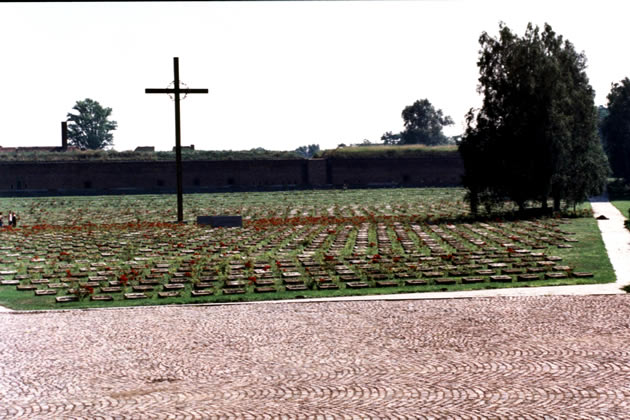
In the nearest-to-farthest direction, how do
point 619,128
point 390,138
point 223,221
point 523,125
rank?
point 223,221 < point 523,125 < point 619,128 < point 390,138

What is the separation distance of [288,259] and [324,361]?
8.30 meters

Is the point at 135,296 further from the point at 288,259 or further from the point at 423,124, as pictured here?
the point at 423,124

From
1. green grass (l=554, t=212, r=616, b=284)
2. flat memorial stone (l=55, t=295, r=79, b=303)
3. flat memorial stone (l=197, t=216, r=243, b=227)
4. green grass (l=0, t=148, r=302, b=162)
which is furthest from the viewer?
green grass (l=0, t=148, r=302, b=162)

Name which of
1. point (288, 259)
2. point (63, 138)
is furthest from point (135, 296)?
point (63, 138)

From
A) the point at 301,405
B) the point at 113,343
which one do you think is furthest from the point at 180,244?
the point at 301,405

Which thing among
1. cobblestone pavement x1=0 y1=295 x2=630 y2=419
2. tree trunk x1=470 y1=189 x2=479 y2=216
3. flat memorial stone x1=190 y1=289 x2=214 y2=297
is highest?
tree trunk x1=470 y1=189 x2=479 y2=216

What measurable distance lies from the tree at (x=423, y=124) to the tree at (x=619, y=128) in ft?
185

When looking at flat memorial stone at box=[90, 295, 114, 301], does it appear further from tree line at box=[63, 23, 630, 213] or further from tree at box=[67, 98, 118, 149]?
tree at box=[67, 98, 118, 149]

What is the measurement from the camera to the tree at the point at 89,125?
303 ft

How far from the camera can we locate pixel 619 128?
160 ft

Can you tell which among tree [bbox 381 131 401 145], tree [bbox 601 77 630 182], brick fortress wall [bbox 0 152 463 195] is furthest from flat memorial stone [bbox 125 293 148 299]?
tree [bbox 381 131 401 145]

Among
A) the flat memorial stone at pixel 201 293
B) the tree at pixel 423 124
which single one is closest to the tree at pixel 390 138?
the tree at pixel 423 124

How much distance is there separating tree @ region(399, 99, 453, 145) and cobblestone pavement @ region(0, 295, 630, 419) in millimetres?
96980

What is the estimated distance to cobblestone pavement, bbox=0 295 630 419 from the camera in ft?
21.6
